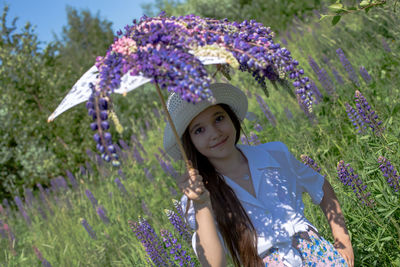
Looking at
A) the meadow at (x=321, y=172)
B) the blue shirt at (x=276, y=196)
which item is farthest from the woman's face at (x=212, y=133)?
the meadow at (x=321, y=172)

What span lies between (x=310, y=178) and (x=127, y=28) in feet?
4.26

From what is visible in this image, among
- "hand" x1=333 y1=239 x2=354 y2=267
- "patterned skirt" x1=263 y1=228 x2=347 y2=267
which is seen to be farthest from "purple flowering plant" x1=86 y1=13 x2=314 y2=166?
"hand" x1=333 y1=239 x2=354 y2=267

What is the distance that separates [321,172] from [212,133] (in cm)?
163

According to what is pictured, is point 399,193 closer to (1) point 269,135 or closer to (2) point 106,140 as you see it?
(2) point 106,140

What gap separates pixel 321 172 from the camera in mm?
3180

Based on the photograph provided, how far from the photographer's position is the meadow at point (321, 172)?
2.31m

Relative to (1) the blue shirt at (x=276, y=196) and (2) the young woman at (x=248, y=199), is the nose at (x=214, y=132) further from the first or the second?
(1) the blue shirt at (x=276, y=196)

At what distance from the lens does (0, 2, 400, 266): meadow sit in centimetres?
231

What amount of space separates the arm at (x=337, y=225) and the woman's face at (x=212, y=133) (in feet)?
2.05

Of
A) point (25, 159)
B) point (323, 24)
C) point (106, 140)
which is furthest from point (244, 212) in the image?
point (25, 159)

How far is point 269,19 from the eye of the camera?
1248 cm

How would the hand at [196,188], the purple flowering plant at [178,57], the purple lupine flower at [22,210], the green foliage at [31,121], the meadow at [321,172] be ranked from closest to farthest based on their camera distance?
the purple flowering plant at [178,57] < the hand at [196,188] < the meadow at [321,172] < the purple lupine flower at [22,210] < the green foliage at [31,121]

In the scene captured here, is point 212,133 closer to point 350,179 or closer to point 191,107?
point 191,107

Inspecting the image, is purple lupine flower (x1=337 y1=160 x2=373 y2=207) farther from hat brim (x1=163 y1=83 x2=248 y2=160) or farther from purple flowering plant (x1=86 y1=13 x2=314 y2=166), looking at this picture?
purple flowering plant (x1=86 y1=13 x2=314 y2=166)
